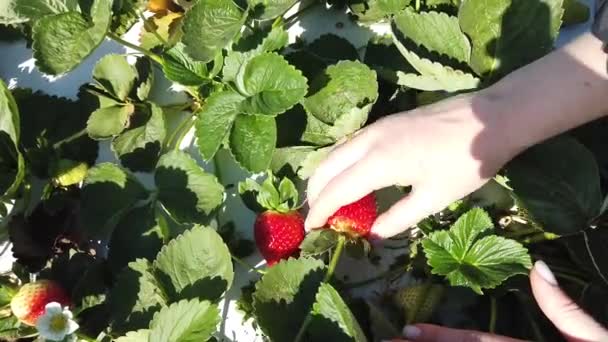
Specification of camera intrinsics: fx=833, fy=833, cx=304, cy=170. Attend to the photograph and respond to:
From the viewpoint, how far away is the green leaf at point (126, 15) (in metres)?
1.16

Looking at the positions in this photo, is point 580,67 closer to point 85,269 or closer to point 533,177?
point 533,177

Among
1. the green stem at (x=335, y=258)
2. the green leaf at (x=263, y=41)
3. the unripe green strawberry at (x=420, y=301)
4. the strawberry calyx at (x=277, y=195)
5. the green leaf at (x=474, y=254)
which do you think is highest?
the green leaf at (x=263, y=41)

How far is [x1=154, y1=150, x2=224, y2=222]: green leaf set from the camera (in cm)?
103

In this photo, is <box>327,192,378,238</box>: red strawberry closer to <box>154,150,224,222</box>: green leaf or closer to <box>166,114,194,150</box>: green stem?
<box>154,150,224,222</box>: green leaf

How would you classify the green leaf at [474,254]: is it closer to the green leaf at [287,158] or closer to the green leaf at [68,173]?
the green leaf at [287,158]

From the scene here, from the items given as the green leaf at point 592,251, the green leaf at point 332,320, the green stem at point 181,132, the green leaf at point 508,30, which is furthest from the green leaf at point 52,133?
the green leaf at point 592,251

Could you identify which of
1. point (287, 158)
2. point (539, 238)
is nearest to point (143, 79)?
point (287, 158)

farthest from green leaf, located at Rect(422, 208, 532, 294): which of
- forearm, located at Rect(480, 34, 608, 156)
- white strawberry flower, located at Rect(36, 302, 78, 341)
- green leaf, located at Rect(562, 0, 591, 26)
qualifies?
white strawberry flower, located at Rect(36, 302, 78, 341)

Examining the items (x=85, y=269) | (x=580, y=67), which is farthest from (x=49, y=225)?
(x=580, y=67)

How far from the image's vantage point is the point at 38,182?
1151 mm

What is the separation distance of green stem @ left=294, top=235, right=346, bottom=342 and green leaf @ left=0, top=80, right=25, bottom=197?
41 centimetres

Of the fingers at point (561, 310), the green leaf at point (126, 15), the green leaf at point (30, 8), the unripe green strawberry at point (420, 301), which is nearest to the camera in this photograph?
the fingers at point (561, 310)

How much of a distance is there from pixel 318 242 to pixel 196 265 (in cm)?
15

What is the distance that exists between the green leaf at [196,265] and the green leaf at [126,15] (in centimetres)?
36
